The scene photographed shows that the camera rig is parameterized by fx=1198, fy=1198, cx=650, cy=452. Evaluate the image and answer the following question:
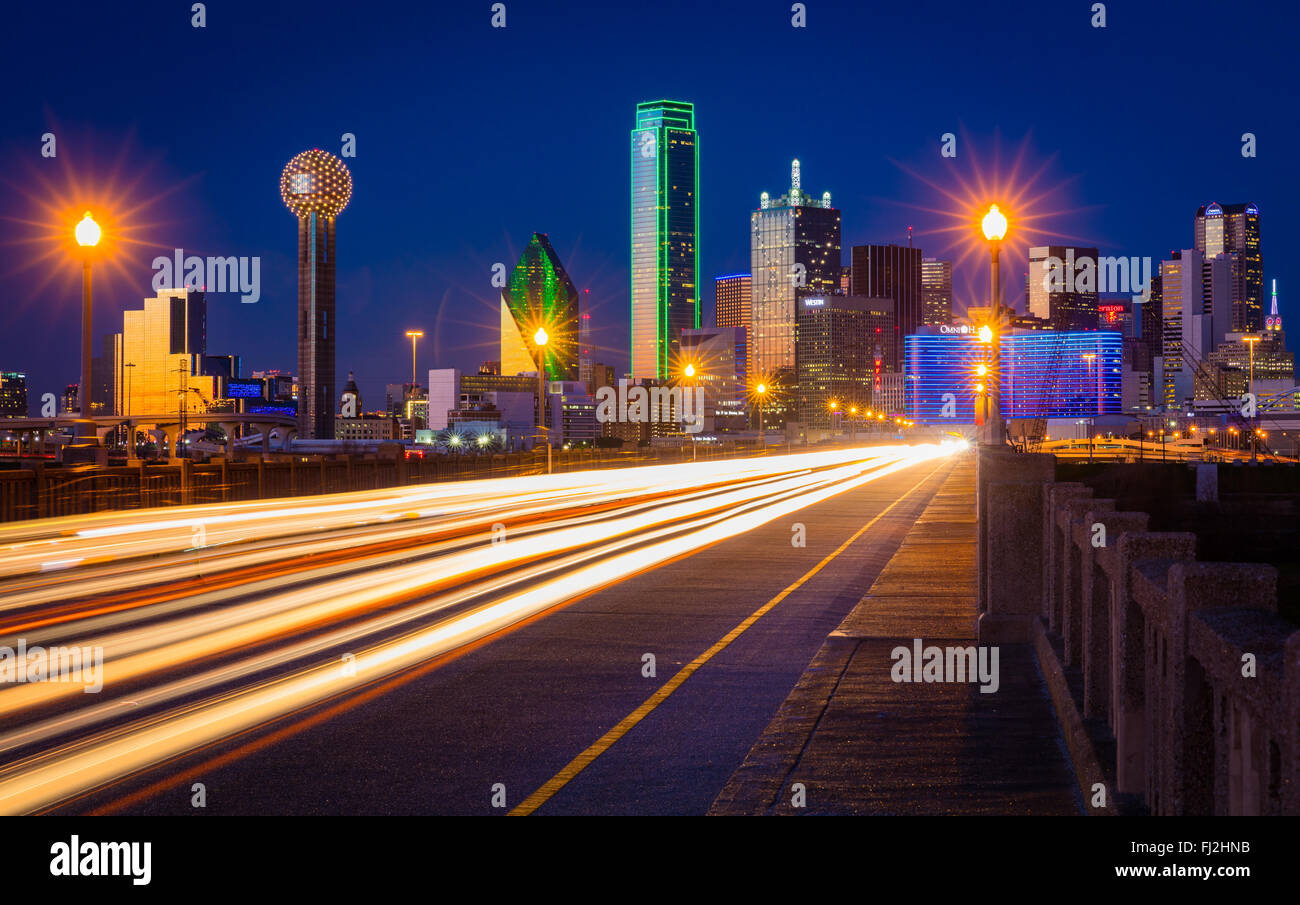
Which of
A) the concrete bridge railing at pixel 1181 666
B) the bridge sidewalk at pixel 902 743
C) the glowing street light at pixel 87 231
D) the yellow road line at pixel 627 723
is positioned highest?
the glowing street light at pixel 87 231

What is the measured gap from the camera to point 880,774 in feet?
22.9

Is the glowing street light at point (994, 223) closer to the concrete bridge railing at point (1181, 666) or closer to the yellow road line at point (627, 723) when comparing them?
the yellow road line at point (627, 723)

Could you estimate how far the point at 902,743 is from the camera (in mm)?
7719

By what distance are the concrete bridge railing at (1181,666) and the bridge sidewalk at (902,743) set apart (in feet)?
1.66

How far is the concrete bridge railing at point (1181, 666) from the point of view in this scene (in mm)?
3480

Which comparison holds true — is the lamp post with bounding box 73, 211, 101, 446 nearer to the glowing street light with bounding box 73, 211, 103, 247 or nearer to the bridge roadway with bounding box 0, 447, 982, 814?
the glowing street light with bounding box 73, 211, 103, 247

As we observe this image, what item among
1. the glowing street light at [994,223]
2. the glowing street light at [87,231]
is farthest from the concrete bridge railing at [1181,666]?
the glowing street light at [87,231]

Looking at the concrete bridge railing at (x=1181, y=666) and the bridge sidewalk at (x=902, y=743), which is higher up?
the concrete bridge railing at (x=1181, y=666)

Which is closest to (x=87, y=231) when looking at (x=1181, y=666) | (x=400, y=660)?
(x=400, y=660)

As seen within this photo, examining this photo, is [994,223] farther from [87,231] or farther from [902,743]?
[87,231]

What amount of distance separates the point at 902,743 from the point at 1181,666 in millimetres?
3687

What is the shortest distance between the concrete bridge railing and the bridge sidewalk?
505mm
